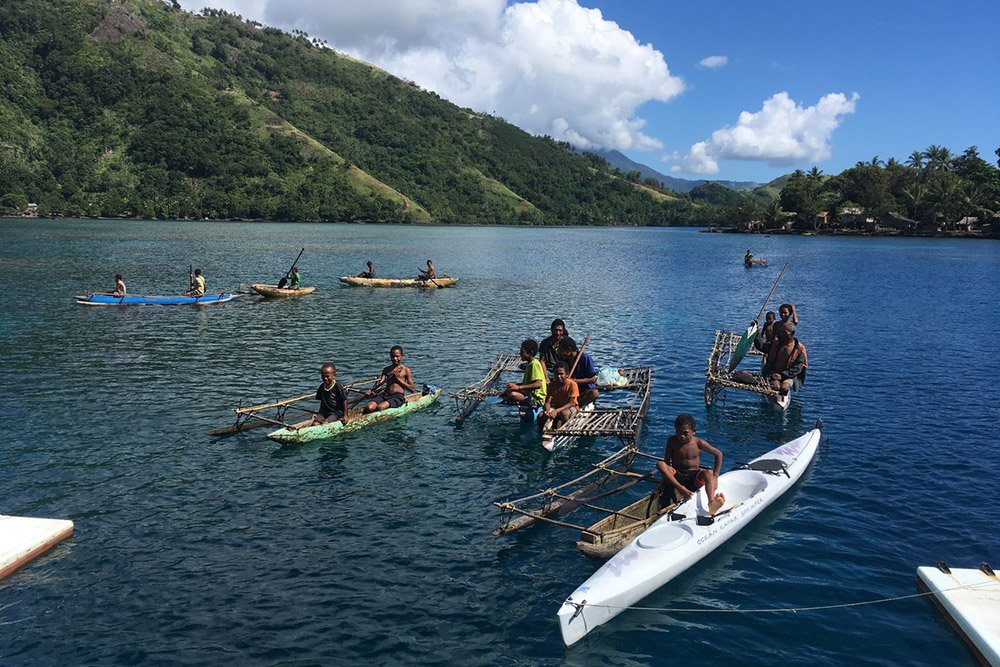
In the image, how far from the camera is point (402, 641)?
10.2 metres

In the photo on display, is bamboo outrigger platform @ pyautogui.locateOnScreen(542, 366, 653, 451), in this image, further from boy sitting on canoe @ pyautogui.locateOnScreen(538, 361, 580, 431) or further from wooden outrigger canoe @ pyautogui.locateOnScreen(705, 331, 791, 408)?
wooden outrigger canoe @ pyautogui.locateOnScreen(705, 331, 791, 408)

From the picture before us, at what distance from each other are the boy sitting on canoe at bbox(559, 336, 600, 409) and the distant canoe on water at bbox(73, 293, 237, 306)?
105 ft

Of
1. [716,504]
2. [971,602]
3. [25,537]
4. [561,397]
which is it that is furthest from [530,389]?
[25,537]

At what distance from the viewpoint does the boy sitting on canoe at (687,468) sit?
13.2 metres

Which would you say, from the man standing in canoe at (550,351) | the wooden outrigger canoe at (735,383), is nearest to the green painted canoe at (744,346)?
the wooden outrigger canoe at (735,383)

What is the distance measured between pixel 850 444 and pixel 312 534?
52.8 ft

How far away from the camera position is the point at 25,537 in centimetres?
1230

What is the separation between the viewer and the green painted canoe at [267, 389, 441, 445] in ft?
59.1

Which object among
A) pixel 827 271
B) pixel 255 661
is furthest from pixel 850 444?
pixel 827 271

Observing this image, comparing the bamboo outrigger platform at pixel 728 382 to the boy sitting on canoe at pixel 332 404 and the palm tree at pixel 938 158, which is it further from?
the palm tree at pixel 938 158

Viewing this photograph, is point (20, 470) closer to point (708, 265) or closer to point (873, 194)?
point (708, 265)

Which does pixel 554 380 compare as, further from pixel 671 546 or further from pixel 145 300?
pixel 145 300

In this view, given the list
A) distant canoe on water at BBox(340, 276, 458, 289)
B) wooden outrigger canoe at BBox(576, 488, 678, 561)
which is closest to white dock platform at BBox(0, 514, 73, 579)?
wooden outrigger canoe at BBox(576, 488, 678, 561)

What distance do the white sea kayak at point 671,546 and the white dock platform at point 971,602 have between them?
350 cm
